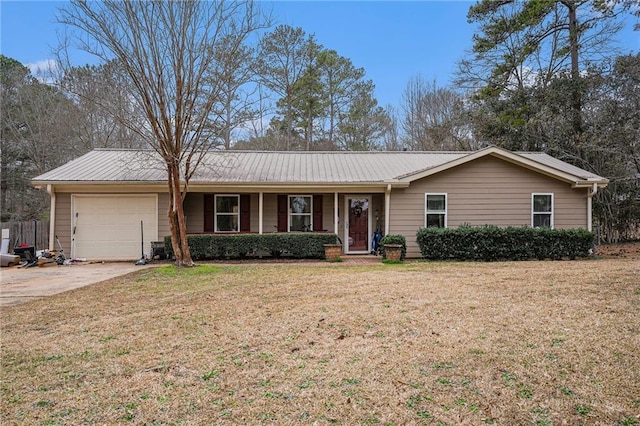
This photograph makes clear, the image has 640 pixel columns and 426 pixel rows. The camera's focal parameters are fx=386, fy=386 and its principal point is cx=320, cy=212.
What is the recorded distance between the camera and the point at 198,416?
2592 mm

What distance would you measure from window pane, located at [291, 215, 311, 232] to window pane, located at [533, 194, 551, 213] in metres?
7.10

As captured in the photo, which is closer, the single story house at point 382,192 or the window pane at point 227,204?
the single story house at point 382,192

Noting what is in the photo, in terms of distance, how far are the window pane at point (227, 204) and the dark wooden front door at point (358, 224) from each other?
3761 mm

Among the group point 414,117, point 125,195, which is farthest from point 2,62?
point 414,117

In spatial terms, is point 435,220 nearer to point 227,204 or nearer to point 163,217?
point 227,204

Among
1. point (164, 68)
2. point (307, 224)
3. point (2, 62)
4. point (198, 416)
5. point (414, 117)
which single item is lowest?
point (198, 416)

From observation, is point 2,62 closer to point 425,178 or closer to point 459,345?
point 425,178

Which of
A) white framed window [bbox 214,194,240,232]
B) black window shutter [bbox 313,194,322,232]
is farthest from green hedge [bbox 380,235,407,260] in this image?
white framed window [bbox 214,194,240,232]

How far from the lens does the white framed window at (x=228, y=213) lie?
12.7m

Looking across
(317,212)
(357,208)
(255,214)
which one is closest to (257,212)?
(255,214)

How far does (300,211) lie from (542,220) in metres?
7.62

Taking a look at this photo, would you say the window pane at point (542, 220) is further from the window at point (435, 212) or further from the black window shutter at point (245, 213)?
the black window shutter at point (245, 213)

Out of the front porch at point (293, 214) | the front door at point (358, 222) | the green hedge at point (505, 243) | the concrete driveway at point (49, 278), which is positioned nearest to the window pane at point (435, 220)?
the green hedge at point (505, 243)

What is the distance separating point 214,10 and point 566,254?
11426mm
